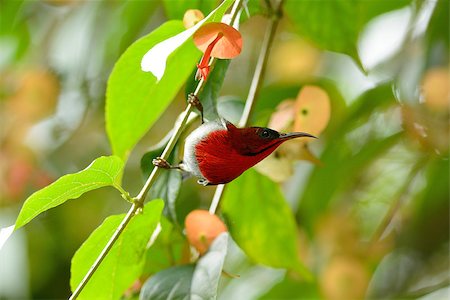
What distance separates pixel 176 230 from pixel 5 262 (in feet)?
3.24

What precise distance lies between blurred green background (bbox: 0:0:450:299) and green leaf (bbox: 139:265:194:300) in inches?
7.4

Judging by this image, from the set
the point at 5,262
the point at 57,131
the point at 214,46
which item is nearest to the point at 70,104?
the point at 57,131

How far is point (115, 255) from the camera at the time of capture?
0.71 m

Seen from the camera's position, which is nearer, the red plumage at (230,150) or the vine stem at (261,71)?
the red plumage at (230,150)

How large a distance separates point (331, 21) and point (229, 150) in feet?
1.18

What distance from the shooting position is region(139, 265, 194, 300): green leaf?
0.70 m

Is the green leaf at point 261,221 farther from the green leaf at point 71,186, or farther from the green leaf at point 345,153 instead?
the green leaf at point 345,153

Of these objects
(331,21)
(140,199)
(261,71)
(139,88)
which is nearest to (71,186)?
(140,199)

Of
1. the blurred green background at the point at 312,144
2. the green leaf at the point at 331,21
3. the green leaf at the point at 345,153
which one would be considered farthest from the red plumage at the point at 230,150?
the green leaf at the point at 345,153

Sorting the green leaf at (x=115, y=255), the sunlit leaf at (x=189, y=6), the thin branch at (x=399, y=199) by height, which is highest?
the sunlit leaf at (x=189, y=6)

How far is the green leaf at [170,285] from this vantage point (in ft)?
2.29

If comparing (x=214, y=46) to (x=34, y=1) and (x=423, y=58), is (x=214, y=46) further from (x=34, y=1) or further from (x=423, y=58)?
(x=34, y=1)

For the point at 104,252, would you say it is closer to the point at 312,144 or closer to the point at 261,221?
the point at 261,221

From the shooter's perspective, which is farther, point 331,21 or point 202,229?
point 331,21
